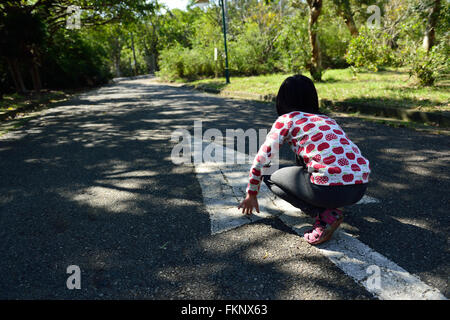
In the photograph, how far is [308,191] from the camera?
195 cm

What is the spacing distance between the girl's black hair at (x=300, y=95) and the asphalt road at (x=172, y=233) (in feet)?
3.07

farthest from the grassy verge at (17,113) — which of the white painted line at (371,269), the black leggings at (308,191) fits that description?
the white painted line at (371,269)

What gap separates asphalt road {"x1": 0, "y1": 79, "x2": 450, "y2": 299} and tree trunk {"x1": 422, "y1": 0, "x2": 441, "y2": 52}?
575cm

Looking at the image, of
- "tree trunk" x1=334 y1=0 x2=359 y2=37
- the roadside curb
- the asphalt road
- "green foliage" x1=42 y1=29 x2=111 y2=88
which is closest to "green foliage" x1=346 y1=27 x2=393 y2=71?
the roadside curb

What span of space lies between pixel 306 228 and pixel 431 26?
8931mm

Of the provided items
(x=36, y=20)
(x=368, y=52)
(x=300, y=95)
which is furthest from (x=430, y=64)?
(x=36, y=20)

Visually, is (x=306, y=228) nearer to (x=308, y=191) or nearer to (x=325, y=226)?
(x=325, y=226)

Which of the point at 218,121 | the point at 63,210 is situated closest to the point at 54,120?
the point at 218,121

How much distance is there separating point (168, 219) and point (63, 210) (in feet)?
3.41

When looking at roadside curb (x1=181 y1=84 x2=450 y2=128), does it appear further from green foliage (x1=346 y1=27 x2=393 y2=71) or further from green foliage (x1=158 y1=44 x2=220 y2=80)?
green foliage (x1=158 y1=44 x2=220 y2=80)

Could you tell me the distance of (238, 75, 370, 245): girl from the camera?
5.99ft

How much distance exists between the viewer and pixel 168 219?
2406 mm

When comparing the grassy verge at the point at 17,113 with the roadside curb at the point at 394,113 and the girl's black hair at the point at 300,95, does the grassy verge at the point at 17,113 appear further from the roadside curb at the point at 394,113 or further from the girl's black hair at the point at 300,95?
the roadside curb at the point at 394,113
